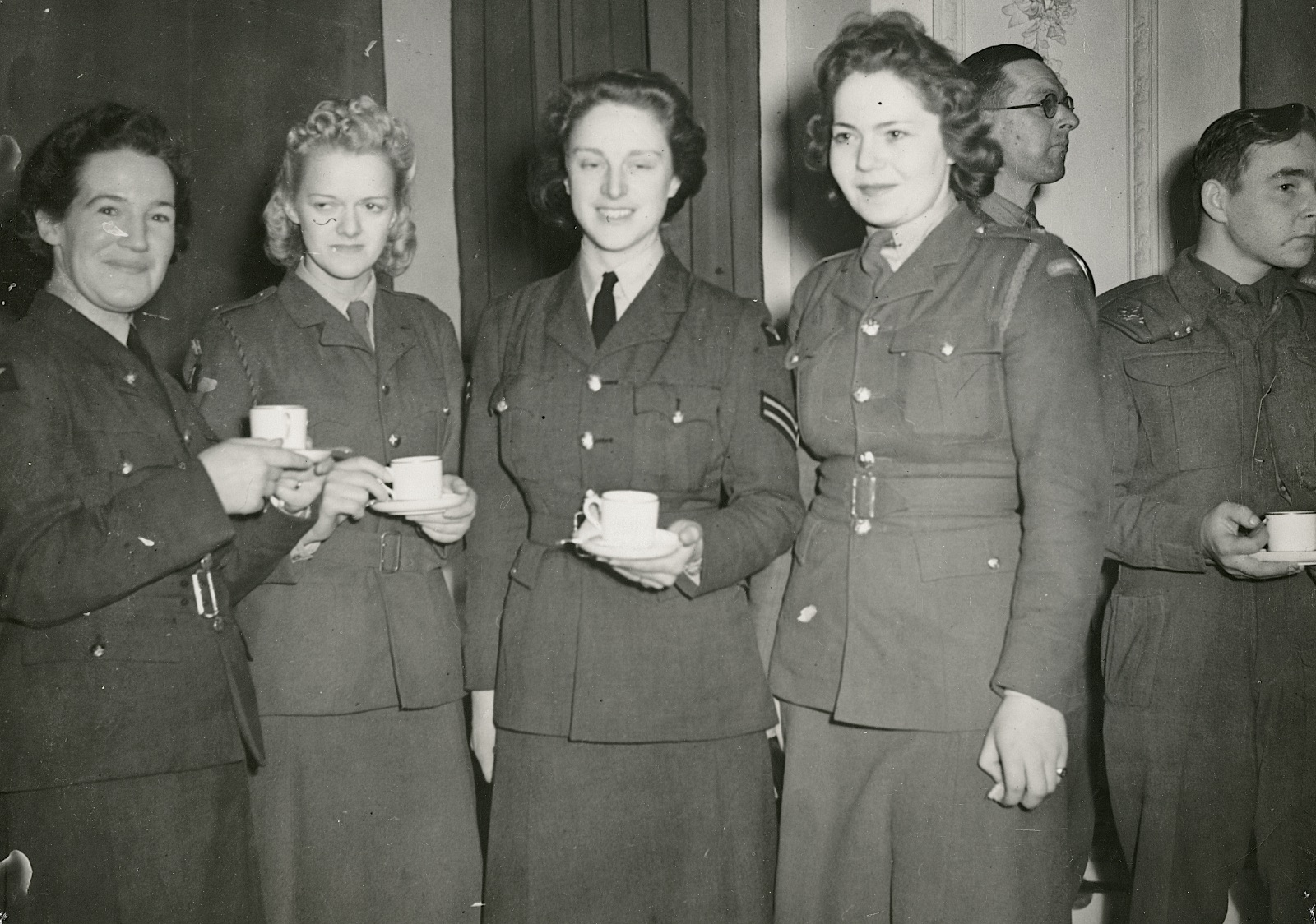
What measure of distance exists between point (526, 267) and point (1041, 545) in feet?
8.01

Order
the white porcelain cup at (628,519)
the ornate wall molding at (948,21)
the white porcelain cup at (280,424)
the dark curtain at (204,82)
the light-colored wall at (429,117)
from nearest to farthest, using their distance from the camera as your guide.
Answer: the white porcelain cup at (628,519) < the white porcelain cup at (280,424) < the dark curtain at (204,82) < the ornate wall molding at (948,21) < the light-colored wall at (429,117)

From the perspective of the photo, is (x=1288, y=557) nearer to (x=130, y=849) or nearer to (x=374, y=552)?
(x=374, y=552)

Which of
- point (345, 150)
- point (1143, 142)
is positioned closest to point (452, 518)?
point (345, 150)

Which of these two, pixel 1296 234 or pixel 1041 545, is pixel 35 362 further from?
pixel 1296 234

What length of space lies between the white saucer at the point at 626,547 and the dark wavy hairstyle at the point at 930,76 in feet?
2.64

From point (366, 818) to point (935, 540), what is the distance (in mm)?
1195

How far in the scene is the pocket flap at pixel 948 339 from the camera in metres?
1.78

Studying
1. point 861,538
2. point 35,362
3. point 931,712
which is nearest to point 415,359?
point 35,362

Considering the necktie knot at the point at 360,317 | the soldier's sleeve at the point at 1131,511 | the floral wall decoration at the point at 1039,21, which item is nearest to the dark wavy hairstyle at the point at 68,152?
the necktie knot at the point at 360,317

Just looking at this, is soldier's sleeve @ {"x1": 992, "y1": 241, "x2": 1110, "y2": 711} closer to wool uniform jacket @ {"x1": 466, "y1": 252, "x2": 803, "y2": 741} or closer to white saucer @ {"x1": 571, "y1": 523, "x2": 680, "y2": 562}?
wool uniform jacket @ {"x1": 466, "y1": 252, "x2": 803, "y2": 741}

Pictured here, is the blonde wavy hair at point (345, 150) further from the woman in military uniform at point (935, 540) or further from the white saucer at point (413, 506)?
the woman in military uniform at point (935, 540)

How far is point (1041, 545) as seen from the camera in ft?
5.59

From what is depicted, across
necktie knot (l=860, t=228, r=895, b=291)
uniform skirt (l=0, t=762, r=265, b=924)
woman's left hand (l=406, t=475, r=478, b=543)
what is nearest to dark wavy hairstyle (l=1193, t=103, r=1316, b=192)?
necktie knot (l=860, t=228, r=895, b=291)

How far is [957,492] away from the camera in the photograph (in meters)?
1.82
